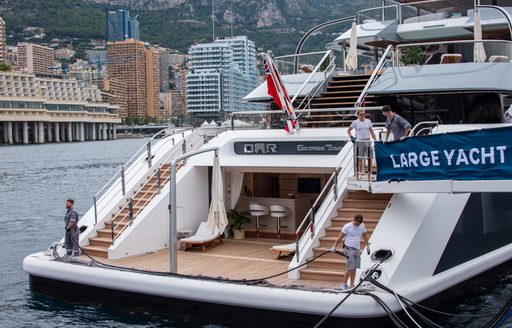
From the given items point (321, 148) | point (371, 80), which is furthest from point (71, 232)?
point (371, 80)

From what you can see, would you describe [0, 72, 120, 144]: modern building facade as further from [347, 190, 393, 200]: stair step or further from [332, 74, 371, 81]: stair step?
[347, 190, 393, 200]: stair step

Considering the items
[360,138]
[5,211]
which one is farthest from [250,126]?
[5,211]

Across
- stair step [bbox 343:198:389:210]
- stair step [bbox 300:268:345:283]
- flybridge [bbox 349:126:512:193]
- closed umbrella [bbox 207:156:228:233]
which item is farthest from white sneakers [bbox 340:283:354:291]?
closed umbrella [bbox 207:156:228:233]

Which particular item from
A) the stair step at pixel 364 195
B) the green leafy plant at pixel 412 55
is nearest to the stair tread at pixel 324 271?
the stair step at pixel 364 195

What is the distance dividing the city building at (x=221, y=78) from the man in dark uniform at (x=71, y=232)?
80.4 metres

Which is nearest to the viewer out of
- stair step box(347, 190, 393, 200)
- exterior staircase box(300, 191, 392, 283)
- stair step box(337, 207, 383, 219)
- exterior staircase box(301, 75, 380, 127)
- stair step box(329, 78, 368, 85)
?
exterior staircase box(300, 191, 392, 283)

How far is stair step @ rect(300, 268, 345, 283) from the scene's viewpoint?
11.8 m

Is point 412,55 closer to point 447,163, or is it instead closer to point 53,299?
point 447,163

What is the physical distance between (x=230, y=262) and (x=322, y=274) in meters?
2.57

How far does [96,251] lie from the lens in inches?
572

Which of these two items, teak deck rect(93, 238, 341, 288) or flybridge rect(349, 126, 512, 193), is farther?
teak deck rect(93, 238, 341, 288)

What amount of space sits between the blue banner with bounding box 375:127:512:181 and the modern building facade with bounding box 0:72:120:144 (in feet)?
423

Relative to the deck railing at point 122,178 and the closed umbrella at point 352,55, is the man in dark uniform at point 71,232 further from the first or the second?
the closed umbrella at point 352,55

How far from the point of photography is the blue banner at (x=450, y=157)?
10.7 m
